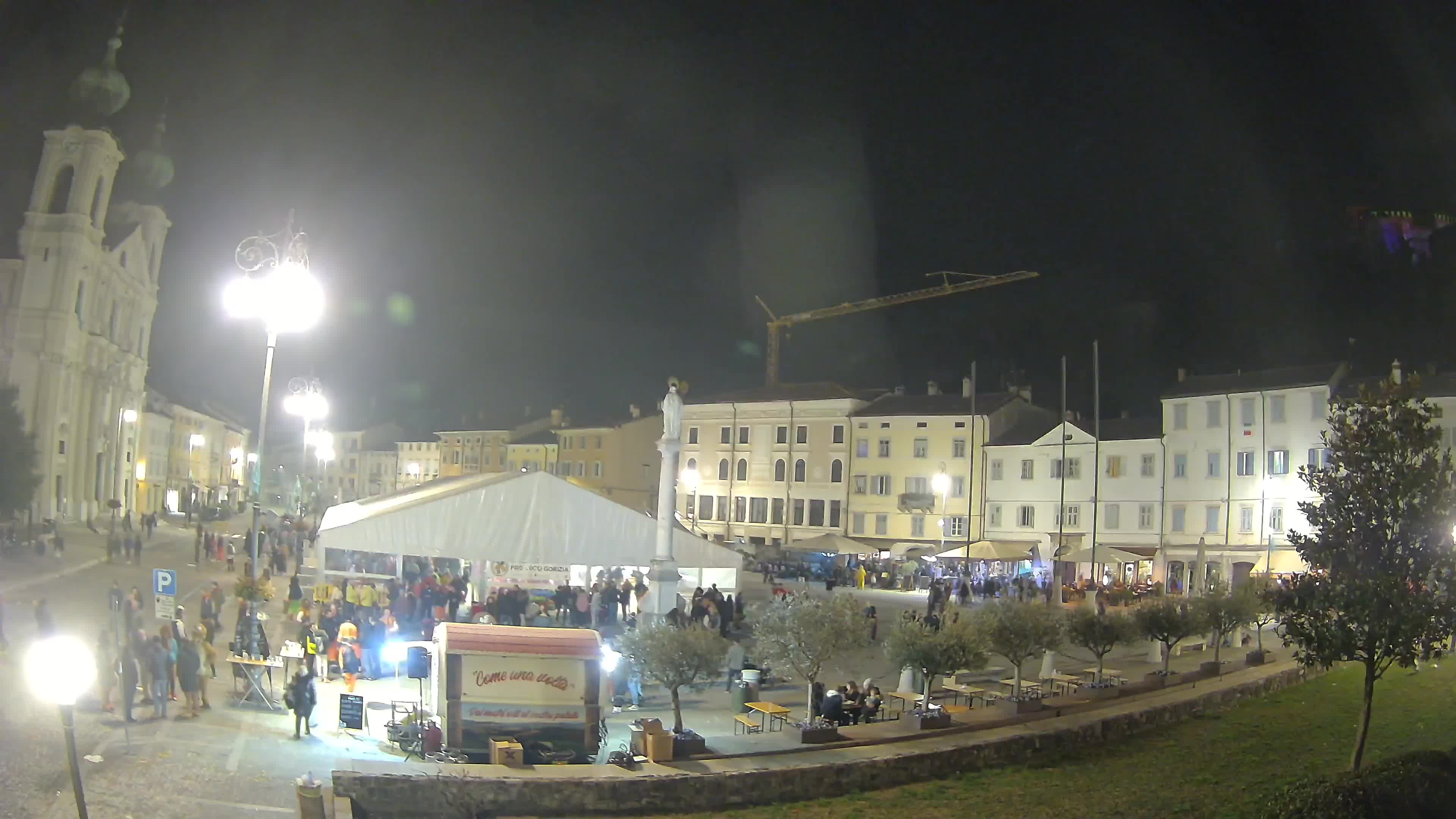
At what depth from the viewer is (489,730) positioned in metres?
12.2

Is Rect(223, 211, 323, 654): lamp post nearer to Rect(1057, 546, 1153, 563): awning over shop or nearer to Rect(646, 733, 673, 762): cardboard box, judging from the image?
Rect(646, 733, 673, 762): cardboard box

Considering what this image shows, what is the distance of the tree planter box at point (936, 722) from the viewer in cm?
1462

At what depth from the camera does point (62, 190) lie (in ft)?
155

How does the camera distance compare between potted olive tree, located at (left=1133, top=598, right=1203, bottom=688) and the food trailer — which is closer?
the food trailer

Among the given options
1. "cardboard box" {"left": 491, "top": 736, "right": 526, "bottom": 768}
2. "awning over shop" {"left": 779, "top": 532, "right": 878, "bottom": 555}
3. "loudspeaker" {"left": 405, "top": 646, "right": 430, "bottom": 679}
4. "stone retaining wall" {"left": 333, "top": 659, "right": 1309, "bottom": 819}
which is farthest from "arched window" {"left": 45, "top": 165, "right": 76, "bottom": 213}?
"stone retaining wall" {"left": 333, "top": 659, "right": 1309, "bottom": 819}

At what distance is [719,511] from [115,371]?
113 feet

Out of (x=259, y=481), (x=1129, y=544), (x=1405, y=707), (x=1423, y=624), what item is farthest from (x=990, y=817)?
(x=1129, y=544)

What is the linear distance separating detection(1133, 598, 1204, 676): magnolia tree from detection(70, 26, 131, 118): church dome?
5007 cm

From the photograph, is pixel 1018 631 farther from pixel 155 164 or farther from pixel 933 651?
pixel 155 164

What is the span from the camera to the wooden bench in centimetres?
1448

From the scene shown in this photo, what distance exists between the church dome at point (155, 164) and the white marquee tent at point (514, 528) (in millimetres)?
46478

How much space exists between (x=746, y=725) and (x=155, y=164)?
190ft

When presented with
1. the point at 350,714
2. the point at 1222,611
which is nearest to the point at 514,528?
the point at 350,714

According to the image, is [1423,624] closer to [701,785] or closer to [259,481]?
[701,785]
